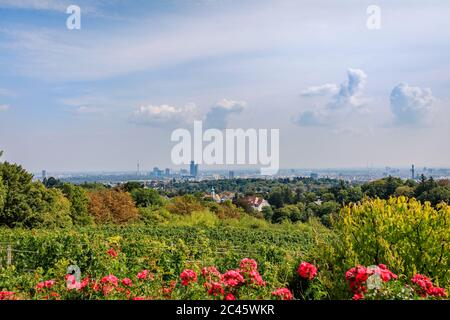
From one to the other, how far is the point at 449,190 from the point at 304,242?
9503mm

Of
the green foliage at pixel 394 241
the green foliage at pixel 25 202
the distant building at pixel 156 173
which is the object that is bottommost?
the green foliage at pixel 25 202

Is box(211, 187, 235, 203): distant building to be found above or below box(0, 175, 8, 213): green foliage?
below

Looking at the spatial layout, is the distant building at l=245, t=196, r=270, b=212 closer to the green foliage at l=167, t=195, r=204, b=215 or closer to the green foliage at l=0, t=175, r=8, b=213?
the green foliage at l=167, t=195, r=204, b=215

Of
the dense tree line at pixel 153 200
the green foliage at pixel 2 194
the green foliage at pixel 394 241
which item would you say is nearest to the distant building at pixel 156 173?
the green foliage at pixel 394 241

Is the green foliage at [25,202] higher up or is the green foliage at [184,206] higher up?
the green foliage at [25,202]

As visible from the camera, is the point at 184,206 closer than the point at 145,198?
Yes

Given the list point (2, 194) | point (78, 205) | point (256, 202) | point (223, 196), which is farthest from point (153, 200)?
point (2, 194)

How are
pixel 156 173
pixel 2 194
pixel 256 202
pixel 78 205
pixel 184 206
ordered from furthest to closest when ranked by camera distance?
1. pixel 256 202
2. pixel 184 206
3. pixel 78 205
4. pixel 2 194
5. pixel 156 173

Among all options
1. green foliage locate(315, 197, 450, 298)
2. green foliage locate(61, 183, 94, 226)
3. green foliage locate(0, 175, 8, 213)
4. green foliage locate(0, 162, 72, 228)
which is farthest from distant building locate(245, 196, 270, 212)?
green foliage locate(315, 197, 450, 298)

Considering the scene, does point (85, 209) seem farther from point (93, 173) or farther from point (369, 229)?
point (369, 229)

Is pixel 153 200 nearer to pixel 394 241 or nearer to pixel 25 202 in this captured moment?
pixel 25 202

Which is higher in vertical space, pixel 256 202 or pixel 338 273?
pixel 338 273

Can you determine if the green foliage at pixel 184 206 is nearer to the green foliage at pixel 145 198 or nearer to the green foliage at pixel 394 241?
the green foliage at pixel 145 198

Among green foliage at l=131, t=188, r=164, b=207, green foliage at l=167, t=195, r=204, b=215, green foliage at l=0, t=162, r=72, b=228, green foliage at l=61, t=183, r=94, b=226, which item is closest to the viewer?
green foliage at l=0, t=162, r=72, b=228
